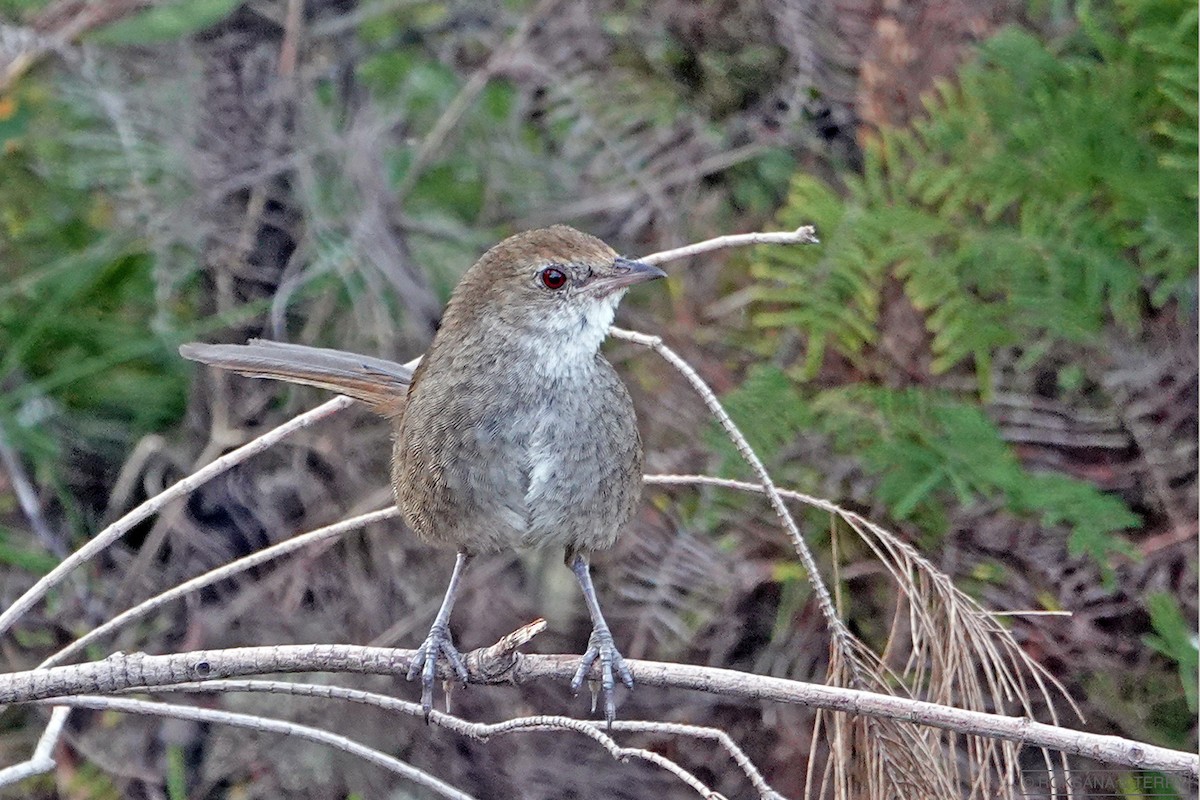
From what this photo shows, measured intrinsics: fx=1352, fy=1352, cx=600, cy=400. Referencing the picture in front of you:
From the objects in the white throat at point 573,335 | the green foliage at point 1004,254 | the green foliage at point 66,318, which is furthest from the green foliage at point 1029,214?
the green foliage at point 66,318

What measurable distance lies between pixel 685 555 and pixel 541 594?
0.54 m

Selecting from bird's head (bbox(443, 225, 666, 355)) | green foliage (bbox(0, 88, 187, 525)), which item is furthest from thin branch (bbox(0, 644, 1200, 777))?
green foliage (bbox(0, 88, 187, 525))

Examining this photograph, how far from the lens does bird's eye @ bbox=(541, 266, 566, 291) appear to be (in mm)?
3291

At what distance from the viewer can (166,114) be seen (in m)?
5.09

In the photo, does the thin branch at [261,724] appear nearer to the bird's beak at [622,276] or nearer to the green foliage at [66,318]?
the bird's beak at [622,276]

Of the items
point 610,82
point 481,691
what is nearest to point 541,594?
point 481,691

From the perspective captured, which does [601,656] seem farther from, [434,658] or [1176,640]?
[1176,640]

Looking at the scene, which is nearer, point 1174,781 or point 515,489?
point 515,489

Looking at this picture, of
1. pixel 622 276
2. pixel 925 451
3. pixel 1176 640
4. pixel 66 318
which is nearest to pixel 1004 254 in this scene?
pixel 925 451

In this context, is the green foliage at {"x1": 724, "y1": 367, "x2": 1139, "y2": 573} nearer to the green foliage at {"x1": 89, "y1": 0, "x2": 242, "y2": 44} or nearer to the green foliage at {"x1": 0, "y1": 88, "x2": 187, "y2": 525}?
the green foliage at {"x1": 0, "y1": 88, "x2": 187, "y2": 525}

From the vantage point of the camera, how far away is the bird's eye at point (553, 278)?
3.29 metres

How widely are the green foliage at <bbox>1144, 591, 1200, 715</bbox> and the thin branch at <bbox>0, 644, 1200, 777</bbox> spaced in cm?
124

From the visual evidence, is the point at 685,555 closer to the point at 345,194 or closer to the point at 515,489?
the point at 515,489

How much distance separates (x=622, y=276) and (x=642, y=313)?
1.38 m
